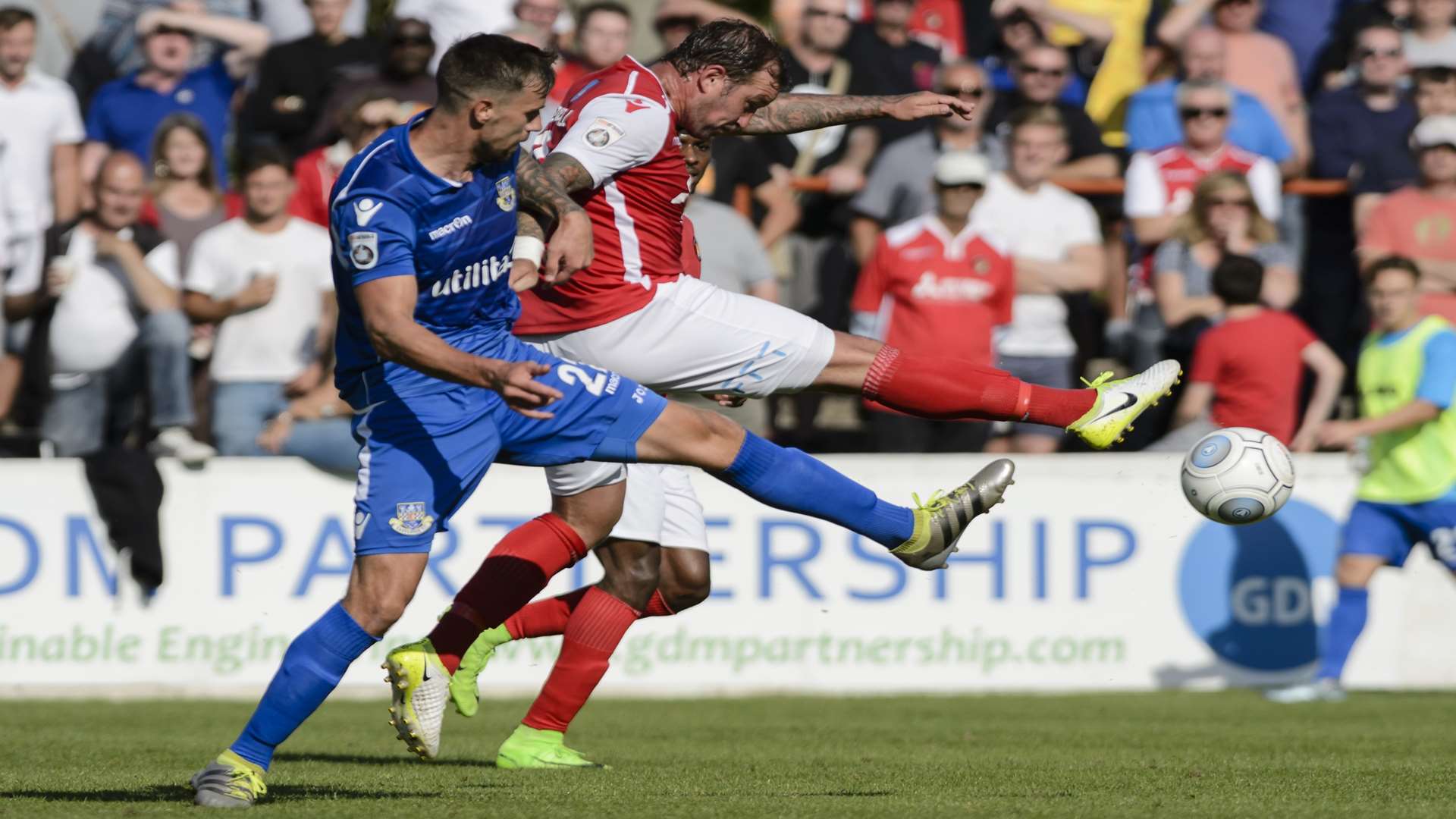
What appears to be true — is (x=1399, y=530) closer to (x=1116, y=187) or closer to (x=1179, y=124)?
(x=1116, y=187)

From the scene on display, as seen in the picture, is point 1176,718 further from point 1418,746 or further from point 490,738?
point 490,738

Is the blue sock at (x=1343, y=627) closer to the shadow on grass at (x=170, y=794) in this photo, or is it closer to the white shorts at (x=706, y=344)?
the white shorts at (x=706, y=344)

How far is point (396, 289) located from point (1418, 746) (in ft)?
16.3

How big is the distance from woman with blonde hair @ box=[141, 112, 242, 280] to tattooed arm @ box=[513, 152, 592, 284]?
5717mm

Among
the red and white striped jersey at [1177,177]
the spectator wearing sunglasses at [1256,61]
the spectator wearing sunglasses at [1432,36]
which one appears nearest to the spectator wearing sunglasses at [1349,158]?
the spectator wearing sunglasses at [1256,61]

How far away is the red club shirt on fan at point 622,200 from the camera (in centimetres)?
722

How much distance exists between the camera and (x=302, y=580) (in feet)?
38.9

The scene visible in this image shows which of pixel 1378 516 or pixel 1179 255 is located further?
pixel 1179 255

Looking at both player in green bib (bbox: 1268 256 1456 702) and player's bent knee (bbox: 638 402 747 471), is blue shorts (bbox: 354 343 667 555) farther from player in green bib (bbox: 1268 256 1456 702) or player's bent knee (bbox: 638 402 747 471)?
player in green bib (bbox: 1268 256 1456 702)

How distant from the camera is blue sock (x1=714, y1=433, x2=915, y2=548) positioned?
688cm

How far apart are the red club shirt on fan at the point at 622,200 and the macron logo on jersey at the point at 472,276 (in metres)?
0.59

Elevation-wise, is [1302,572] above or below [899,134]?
below

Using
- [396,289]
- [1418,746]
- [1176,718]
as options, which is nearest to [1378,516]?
[1176,718]

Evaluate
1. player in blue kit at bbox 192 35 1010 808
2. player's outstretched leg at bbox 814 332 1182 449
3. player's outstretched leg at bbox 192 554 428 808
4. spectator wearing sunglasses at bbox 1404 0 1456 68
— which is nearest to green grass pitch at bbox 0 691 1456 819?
player's outstretched leg at bbox 192 554 428 808
